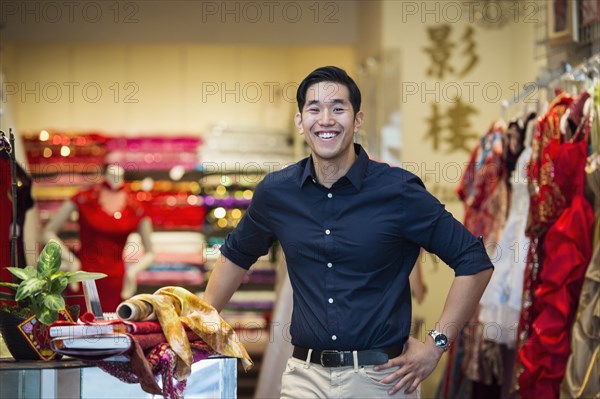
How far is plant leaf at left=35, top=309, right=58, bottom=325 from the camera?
2692 millimetres

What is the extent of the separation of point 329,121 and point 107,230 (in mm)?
4124

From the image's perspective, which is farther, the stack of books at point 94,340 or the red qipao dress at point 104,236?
the red qipao dress at point 104,236

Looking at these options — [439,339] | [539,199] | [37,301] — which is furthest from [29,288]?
[539,199]

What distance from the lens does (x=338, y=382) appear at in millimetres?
2963

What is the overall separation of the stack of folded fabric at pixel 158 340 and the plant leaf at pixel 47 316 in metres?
0.07

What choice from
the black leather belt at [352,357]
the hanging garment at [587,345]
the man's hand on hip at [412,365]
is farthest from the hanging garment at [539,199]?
the black leather belt at [352,357]

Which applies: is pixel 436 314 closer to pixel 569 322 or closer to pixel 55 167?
pixel 569 322

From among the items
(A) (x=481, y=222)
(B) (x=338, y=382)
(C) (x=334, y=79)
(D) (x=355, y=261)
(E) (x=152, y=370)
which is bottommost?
(B) (x=338, y=382)

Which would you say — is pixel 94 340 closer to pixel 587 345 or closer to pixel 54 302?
pixel 54 302

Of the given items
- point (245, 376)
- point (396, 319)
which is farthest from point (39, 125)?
point (396, 319)

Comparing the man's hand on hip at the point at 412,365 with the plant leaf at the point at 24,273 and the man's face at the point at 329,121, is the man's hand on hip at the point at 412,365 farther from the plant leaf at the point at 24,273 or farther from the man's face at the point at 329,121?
the plant leaf at the point at 24,273

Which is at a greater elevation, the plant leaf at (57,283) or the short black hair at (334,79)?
the short black hair at (334,79)

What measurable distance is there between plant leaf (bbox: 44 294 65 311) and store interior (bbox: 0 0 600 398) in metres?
2.24

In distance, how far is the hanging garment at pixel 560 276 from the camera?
4.23 metres
